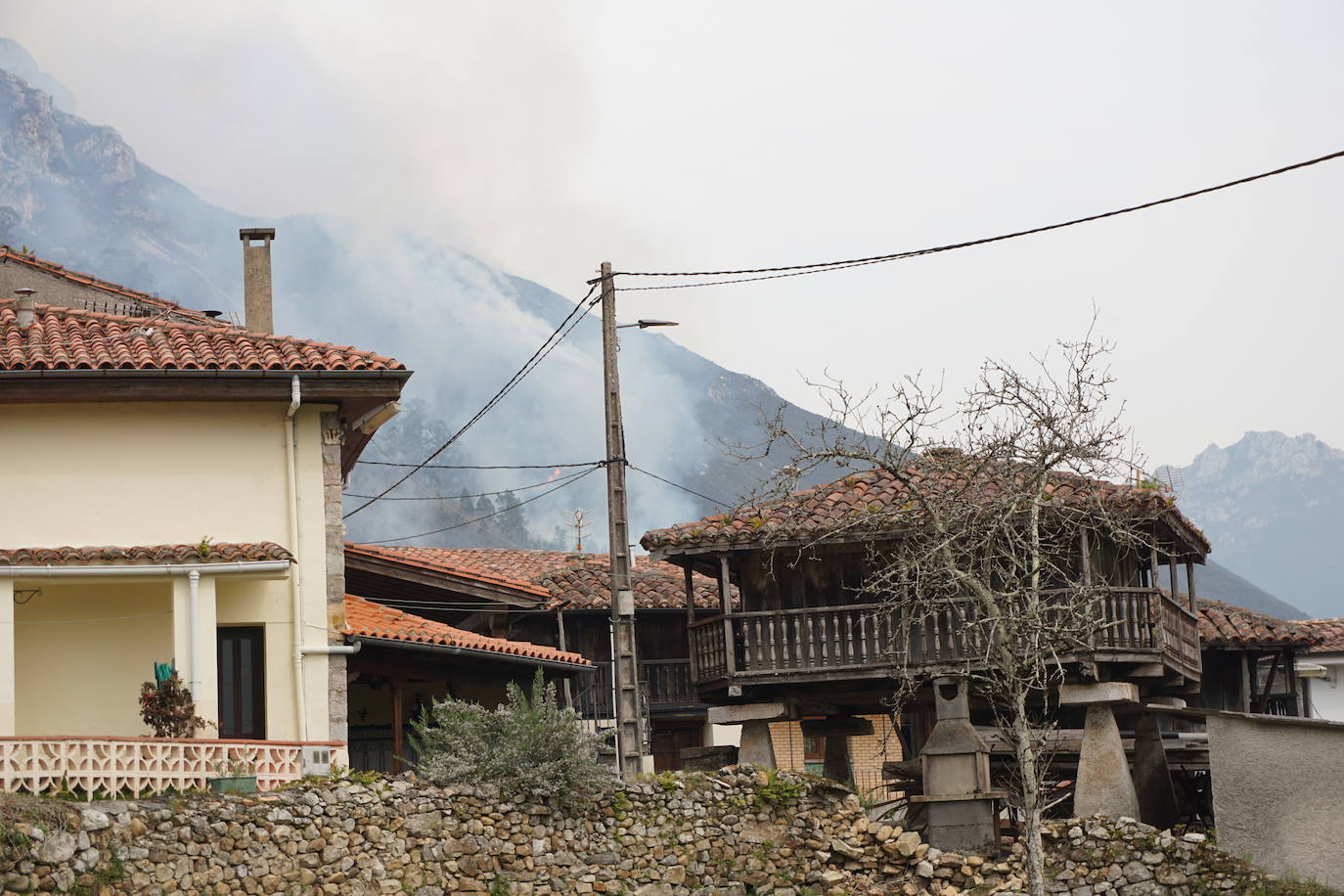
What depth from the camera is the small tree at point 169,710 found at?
1606cm

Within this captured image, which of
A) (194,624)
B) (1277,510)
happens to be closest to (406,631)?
(194,624)

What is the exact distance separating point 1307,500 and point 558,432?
3031 inches

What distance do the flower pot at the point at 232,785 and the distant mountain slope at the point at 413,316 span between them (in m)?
103

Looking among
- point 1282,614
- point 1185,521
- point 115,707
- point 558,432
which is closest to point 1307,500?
point 1282,614

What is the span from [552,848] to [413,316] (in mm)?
146495

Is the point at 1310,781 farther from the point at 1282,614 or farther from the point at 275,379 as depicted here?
the point at 1282,614

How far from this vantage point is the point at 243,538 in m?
17.8

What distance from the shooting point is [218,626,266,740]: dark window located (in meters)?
17.6

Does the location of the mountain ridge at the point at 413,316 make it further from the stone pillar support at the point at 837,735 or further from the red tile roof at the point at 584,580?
the stone pillar support at the point at 837,735

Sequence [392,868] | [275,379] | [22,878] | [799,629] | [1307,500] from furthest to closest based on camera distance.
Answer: [1307,500], [799,629], [275,379], [392,868], [22,878]

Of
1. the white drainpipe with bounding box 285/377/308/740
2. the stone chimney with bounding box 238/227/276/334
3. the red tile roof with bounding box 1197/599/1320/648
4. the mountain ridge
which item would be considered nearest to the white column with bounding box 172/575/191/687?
the white drainpipe with bounding box 285/377/308/740

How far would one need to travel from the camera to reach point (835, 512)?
2139cm

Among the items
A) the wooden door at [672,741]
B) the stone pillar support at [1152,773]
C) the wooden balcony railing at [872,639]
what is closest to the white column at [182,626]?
the wooden balcony railing at [872,639]

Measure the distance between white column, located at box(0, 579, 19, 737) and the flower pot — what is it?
80.0 inches
